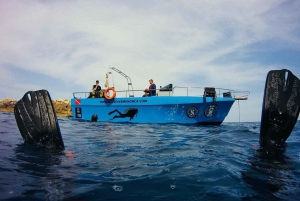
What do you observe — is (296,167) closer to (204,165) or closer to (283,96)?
(204,165)

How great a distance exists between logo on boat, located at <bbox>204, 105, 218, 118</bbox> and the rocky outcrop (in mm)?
20330

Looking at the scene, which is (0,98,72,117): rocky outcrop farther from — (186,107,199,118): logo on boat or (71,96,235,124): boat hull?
(186,107,199,118): logo on boat

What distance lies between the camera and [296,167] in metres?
3.37

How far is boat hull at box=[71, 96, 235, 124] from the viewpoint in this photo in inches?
476

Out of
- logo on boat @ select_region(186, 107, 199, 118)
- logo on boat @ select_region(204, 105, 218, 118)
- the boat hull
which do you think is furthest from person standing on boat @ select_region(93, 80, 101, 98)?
logo on boat @ select_region(204, 105, 218, 118)

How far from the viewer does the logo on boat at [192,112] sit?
39.9 feet

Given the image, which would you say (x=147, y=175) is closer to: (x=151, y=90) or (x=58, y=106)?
(x=151, y=90)

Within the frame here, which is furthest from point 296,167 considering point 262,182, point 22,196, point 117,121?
point 117,121

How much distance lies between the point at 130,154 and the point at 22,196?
7.28 feet

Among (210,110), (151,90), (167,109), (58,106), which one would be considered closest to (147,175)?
(167,109)

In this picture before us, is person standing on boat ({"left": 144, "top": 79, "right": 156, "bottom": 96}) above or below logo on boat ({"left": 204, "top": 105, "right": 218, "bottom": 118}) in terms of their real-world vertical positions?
above

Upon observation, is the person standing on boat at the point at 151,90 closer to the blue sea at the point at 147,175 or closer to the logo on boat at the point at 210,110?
the logo on boat at the point at 210,110

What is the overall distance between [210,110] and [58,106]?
25.2m

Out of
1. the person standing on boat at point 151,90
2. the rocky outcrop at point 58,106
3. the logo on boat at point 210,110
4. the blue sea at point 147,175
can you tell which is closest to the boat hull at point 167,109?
the logo on boat at point 210,110
